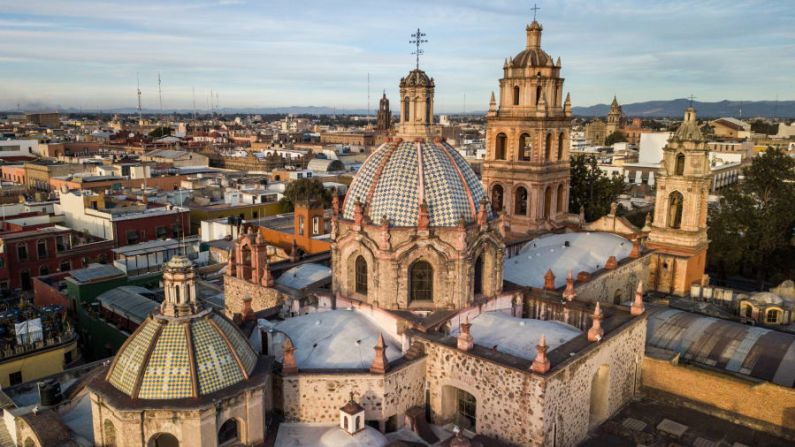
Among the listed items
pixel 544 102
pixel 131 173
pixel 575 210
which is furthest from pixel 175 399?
pixel 131 173

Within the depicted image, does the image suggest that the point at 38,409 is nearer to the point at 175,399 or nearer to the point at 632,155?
the point at 175,399

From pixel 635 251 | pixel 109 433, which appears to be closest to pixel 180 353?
pixel 109 433

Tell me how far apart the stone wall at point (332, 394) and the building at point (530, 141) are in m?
18.6

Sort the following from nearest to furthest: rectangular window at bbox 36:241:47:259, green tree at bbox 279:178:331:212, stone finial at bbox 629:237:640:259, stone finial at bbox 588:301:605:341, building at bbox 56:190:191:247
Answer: stone finial at bbox 588:301:605:341
stone finial at bbox 629:237:640:259
rectangular window at bbox 36:241:47:259
building at bbox 56:190:191:247
green tree at bbox 279:178:331:212

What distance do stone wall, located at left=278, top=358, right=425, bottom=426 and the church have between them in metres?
0.04

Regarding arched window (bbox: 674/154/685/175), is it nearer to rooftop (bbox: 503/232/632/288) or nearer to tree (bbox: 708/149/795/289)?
rooftop (bbox: 503/232/632/288)

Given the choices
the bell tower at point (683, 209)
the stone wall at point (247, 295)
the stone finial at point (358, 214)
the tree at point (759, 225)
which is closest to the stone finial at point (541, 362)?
the stone finial at point (358, 214)

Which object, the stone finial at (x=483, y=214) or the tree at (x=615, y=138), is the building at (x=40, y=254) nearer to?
the stone finial at (x=483, y=214)

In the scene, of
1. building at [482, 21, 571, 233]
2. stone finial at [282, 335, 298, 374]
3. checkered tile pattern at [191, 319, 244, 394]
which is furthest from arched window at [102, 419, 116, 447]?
building at [482, 21, 571, 233]

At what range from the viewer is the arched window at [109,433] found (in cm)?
1600

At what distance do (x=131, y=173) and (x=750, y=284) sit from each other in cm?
6203

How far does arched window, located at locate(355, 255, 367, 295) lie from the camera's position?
21.5m

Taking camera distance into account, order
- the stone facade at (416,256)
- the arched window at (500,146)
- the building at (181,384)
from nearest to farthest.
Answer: the building at (181,384) < the stone facade at (416,256) < the arched window at (500,146)

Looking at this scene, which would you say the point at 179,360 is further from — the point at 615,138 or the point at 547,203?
the point at 615,138
